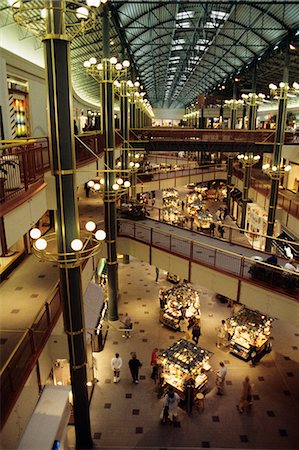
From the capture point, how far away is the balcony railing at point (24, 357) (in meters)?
5.03

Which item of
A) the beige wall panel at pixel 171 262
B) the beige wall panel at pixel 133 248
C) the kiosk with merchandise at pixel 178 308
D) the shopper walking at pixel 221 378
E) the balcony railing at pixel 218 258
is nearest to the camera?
the balcony railing at pixel 218 258

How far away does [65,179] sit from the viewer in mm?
6117

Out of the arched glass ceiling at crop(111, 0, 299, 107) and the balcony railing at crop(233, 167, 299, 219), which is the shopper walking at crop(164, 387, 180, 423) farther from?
the arched glass ceiling at crop(111, 0, 299, 107)

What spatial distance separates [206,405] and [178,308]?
158 inches

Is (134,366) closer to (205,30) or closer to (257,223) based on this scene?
(257,223)

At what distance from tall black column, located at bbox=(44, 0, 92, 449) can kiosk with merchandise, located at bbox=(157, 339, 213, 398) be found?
290 cm

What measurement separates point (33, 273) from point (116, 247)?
159 inches

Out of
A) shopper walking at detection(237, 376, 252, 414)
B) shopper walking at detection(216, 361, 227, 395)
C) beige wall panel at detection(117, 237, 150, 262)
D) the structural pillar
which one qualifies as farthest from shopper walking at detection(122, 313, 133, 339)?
the structural pillar

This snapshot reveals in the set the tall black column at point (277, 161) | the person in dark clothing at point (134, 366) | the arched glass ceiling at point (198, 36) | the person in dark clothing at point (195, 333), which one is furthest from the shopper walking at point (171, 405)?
the arched glass ceiling at point (198, 36)

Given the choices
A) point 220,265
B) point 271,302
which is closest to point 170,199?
point 220,265

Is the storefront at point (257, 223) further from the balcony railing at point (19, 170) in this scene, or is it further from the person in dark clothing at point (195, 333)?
the balcony railing at point (19, 170)

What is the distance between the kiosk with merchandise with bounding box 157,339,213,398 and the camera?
9.88 metres

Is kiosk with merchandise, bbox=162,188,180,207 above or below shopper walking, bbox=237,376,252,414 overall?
above

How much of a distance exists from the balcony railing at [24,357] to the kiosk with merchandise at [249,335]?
676 cm
